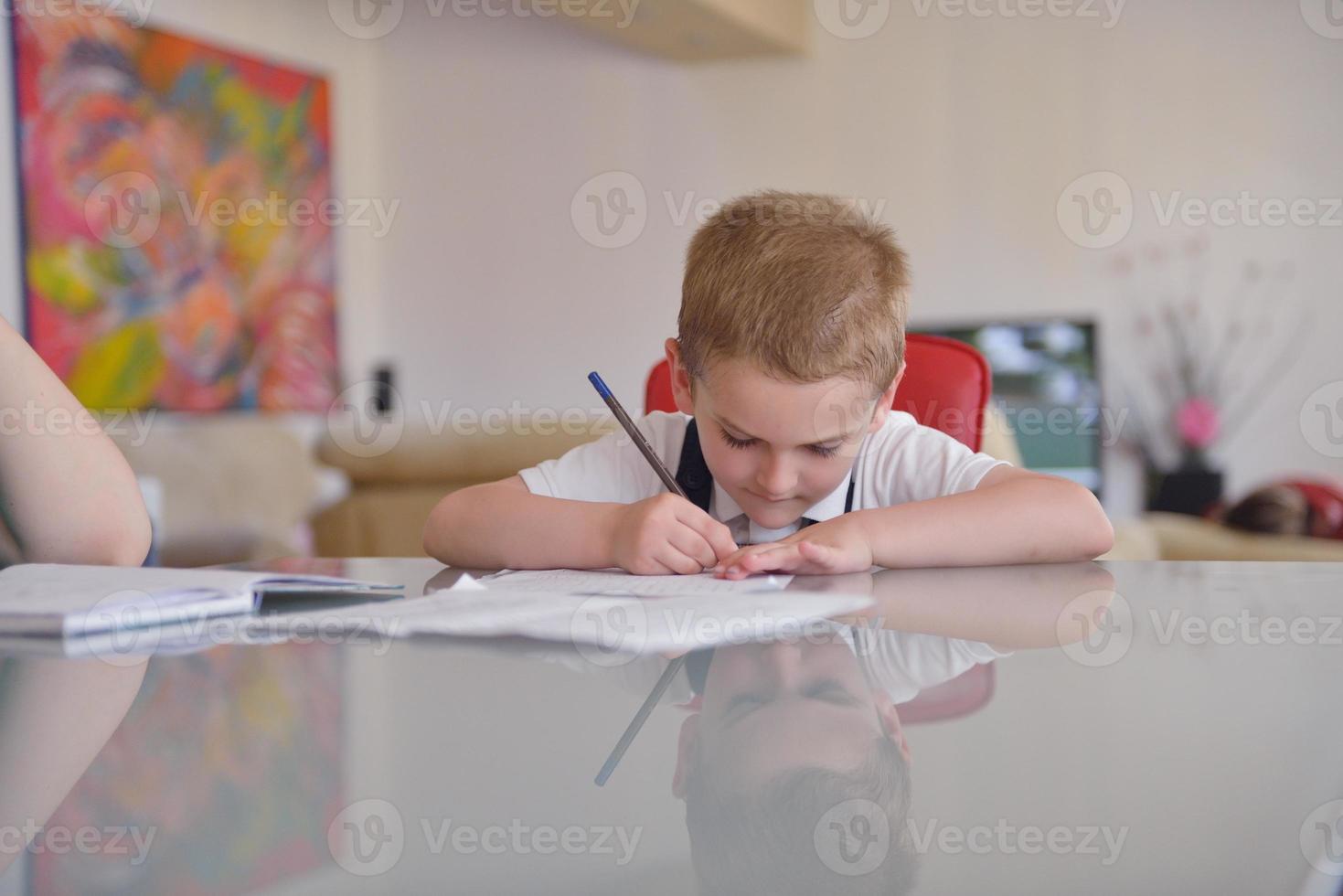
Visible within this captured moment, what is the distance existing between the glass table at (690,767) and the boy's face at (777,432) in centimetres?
42

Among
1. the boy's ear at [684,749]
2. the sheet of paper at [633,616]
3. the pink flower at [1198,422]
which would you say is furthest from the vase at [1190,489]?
the boy's ear at [684,749]

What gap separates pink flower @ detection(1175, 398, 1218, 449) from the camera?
4.58 metres

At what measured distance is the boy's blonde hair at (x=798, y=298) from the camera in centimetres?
107

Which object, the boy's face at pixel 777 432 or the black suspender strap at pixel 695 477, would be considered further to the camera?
the black suspender strap at pixel 695 477

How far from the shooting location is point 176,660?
0.58 m

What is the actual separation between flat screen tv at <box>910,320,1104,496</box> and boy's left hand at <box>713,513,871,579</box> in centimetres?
383

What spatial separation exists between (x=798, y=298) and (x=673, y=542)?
0.26 meters

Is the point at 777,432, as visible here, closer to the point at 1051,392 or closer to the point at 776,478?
the point at 776,478

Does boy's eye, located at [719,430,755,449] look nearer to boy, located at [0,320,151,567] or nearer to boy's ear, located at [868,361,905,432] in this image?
boy's ear, located at [868,361,905,432]

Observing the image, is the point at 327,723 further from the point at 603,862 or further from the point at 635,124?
the point at 635,124

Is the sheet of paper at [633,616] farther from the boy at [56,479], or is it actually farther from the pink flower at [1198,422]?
the pink flower at [1198,422]

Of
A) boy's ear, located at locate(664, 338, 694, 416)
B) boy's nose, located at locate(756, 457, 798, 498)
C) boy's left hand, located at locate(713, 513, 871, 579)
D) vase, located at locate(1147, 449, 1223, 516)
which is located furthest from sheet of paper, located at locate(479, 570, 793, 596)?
vase, located at locate(1147, 449, 1223, 516)

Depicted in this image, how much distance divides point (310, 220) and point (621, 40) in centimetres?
147

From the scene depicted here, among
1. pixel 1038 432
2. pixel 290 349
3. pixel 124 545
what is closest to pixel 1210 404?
pixel 1038 432
